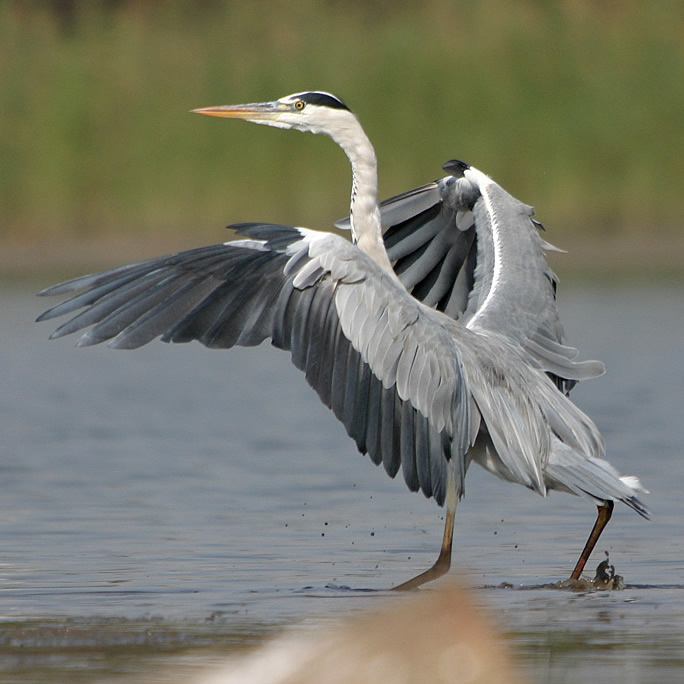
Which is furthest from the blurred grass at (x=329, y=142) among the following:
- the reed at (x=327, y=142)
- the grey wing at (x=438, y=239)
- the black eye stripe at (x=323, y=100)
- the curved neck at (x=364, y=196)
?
the curved neck at (x=364, y=196)

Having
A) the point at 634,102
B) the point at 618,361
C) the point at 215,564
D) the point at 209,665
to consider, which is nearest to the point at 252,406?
the point at 618,361

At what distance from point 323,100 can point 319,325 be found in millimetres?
1518

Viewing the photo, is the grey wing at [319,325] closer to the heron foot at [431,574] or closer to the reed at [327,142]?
the heron foot at [431,574]

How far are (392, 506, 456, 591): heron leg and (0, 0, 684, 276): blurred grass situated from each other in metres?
11.3

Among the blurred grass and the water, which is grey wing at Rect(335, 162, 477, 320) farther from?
the blurred grass

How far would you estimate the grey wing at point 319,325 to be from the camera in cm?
559

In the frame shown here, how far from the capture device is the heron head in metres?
6.79

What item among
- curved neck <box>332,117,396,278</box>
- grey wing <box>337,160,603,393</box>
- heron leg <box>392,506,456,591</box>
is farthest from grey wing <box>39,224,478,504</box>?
grey wing <box>337,160,603,393</box>

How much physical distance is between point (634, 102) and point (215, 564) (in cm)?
1241

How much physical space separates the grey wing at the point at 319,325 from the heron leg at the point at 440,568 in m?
Answer: 0.17

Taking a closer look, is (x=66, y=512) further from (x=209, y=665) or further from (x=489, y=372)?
(x=209, y=665)

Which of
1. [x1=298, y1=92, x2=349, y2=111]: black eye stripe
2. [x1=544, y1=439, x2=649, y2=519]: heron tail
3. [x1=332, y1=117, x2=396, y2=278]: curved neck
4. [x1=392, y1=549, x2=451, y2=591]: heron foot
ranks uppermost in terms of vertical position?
[x1=298, y1=92, x2=349, y2=111]: black eye stripe

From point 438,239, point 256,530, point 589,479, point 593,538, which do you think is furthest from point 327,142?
point 589,479

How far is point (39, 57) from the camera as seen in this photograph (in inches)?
717
